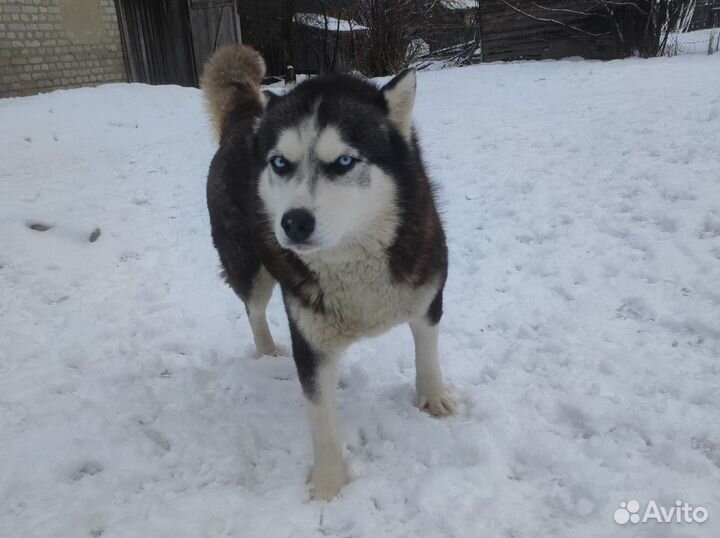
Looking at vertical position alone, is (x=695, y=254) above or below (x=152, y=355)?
above

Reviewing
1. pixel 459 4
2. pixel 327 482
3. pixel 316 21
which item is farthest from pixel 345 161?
pixel 459 4

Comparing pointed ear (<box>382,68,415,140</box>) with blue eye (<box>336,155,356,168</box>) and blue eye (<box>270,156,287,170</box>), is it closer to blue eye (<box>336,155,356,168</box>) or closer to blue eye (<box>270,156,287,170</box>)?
blue eye (<box>336,155,356,168</box>)

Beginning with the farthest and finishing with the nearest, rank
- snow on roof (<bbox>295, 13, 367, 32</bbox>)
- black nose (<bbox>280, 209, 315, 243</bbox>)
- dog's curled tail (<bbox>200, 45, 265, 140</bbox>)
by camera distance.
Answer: snow on roof (<bbox>295, 13, 367, 32</bbox>) < dog's curled tail (<bbox>200, 45, 265, 140</bbox>) < black nose (<bbox>280, 209, 315, 243</bbox>)

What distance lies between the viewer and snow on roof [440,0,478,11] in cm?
2236

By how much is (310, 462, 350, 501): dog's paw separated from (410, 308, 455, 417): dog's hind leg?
0.67 m

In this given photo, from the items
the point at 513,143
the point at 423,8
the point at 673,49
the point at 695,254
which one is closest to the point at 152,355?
the point at 695,254

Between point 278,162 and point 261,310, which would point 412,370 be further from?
point 278,162

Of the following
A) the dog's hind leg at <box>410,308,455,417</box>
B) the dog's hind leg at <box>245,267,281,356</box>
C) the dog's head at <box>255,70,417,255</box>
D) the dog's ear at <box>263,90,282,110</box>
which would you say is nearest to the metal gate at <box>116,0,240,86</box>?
the dog's hind leg at <box>245,267,281,356</box>

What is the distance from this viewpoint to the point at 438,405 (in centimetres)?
293

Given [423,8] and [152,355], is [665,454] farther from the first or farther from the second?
[423,8]

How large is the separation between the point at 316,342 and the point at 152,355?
1754 mm

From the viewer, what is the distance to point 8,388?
3.29 metres

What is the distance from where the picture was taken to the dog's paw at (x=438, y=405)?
2.92 meters

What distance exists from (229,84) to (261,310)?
1.61 metres
